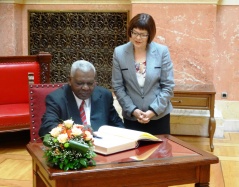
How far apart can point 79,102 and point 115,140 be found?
499mm

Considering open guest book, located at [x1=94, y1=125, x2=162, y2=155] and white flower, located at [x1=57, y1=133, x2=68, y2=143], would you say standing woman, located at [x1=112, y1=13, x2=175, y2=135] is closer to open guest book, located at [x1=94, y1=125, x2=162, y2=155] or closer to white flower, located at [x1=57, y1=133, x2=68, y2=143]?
open guest book, located at [x1=94, y1=125, x2=162, y2=155]

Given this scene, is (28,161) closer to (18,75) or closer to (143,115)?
(18,75)

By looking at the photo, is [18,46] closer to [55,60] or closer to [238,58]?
[55,60]

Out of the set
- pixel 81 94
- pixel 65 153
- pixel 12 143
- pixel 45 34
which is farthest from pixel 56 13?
pixel 65 153

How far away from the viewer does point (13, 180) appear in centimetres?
409

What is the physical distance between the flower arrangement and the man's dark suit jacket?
57cm

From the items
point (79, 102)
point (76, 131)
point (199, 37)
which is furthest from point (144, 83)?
point (199, 37)

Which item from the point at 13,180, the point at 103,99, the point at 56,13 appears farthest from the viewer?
the point at 56,13

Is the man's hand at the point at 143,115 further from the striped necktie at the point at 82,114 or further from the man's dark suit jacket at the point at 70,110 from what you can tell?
the striped necktie at the point at 82,114

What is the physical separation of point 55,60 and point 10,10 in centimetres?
100

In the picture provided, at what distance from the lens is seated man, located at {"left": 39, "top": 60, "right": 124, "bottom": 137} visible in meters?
2.79

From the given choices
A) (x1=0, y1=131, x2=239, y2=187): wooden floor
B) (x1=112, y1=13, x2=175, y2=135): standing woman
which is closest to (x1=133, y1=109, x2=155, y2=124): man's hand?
(x1=112, y1=13, x2=175, y2=135): standing woman

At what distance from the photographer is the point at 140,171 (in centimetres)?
228

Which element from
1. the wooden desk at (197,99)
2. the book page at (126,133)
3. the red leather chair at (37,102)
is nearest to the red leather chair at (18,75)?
the wooden desk at (197,99)
